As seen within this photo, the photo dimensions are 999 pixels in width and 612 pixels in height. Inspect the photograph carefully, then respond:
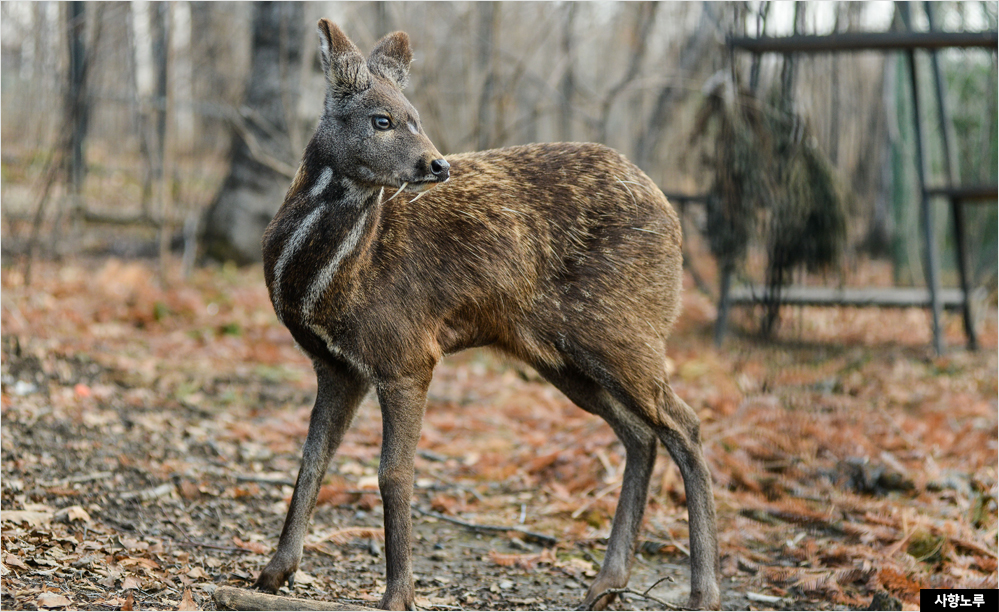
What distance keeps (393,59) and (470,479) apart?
11.2ft

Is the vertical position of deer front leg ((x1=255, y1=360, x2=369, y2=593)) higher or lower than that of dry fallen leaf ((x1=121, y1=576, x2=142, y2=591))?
higher

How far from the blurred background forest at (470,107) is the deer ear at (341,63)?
2764 mm

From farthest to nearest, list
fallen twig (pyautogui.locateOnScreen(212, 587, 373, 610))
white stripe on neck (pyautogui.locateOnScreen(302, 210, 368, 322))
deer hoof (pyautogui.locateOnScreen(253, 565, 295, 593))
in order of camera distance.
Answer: deer hoof (pyautogui.locateOnScreen(253, 565, 295, 593)), white stripe on neck (pyautogui.locateOnScreen(302, 210, 368, 322)), fallen twig (pyautogui.locateOnScreen(212, 587, 373, 610))

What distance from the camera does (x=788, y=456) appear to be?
6512 millimetres

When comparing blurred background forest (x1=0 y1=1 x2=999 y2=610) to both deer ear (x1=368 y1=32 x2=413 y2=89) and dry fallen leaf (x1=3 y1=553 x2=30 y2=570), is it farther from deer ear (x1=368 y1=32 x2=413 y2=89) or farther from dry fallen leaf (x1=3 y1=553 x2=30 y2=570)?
deer ear (x1=368 y1=32 x2=413 y2=89)

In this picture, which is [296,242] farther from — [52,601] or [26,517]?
[26,517]

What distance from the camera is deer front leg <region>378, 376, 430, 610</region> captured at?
13.4 ft

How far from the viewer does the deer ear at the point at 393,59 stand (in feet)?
14.2

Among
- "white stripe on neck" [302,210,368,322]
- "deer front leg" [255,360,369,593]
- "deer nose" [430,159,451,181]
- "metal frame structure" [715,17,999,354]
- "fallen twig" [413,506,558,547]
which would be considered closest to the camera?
"deer nose" [430,159,451,181]

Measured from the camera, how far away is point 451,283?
4.35 meters

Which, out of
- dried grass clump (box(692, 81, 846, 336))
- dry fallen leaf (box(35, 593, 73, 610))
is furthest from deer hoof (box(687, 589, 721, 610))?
dry fallen leaf (box(35, 593, 73, 610))

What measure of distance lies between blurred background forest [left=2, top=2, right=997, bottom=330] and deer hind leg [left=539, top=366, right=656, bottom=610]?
5.88 feet

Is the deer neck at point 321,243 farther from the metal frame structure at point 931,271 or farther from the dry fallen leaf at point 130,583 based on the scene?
the metal frame structure at point 931,271

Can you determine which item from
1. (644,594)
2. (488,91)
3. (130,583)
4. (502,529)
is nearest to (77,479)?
(130,583)
